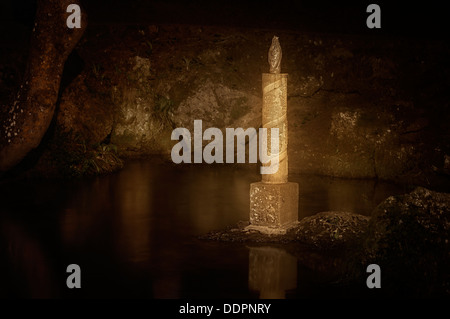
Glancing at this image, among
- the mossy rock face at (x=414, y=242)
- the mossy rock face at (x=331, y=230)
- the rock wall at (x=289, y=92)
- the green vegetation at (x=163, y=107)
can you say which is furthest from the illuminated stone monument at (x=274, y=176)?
the green vegetation at (x=163, y=107)

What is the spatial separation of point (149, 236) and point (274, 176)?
7.66ft

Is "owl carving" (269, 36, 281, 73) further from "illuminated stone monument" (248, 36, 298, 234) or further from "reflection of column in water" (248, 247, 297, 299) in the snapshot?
"reflection of column in water" (248, 247, 297, 299)

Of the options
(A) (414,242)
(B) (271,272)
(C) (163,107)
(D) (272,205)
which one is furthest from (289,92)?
(A) (414,242)

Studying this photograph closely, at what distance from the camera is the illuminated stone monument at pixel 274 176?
11.5m

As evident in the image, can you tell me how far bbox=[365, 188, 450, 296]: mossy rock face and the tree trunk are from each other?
9.28m

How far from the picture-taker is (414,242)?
892cm

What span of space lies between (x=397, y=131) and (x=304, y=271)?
9.30 m

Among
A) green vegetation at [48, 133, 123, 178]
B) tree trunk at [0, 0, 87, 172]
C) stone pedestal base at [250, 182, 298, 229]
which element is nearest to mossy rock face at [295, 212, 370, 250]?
stone pedestal base at [250, 182, 298, 229]

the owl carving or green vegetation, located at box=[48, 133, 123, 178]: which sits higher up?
the owl carving

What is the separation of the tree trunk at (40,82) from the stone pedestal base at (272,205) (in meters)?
6.69

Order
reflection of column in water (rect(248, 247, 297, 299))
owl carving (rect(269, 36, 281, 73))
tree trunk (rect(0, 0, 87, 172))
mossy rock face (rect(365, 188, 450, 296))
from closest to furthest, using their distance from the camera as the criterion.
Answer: mossy rock face (rect(365, 188, 450, 296))
reflection of column in water (rect(248, 247, 297, 299))
owl carving (rect(269, 36, 281, 73))
tree trunk (rect(0, 0, 87, 172))

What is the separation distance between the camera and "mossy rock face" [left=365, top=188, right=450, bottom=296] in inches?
337

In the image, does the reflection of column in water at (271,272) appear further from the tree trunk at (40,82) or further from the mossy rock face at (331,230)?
the tree trunk at (40,82)

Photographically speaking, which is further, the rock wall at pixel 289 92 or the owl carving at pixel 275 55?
the rock wall at pixel 289 92
